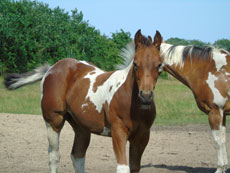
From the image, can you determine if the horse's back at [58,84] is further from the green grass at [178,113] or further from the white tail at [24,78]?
the green grass at [178,113]

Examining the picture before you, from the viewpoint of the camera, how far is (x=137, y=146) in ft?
16.5

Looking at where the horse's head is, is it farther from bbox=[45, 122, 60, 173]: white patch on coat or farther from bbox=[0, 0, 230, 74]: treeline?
bbox=[0, 0, 230, 74]: treeline

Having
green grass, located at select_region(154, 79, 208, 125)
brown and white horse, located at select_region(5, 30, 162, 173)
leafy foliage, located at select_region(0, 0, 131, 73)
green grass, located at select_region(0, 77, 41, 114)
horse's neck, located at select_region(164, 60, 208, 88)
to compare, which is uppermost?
leafy foliage, located at select_region(0, 0, 131, 73)

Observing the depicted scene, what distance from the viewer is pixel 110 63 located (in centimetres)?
4097

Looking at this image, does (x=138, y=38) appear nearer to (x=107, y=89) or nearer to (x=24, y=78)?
(x=107, y=89)

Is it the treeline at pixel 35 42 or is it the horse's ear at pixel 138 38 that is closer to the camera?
the horse's ear at pixel 138 38

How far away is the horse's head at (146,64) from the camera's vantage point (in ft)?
14.1

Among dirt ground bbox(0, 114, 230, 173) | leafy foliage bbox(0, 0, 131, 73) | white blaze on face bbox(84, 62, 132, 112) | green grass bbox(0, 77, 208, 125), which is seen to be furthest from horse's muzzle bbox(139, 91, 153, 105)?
leafy foliage bbox(0, 0, 131, 73)

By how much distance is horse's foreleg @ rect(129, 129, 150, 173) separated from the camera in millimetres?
4887

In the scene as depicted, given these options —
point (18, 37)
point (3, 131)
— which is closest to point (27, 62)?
point (18, 37)

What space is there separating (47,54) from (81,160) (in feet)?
91.7

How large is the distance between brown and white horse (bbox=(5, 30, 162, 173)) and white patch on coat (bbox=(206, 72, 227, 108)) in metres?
2.17

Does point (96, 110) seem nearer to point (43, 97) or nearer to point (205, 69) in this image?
point (43, 97)

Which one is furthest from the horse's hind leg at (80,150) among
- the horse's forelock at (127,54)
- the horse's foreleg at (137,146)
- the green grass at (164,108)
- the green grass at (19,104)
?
the green grass at (19,104)
